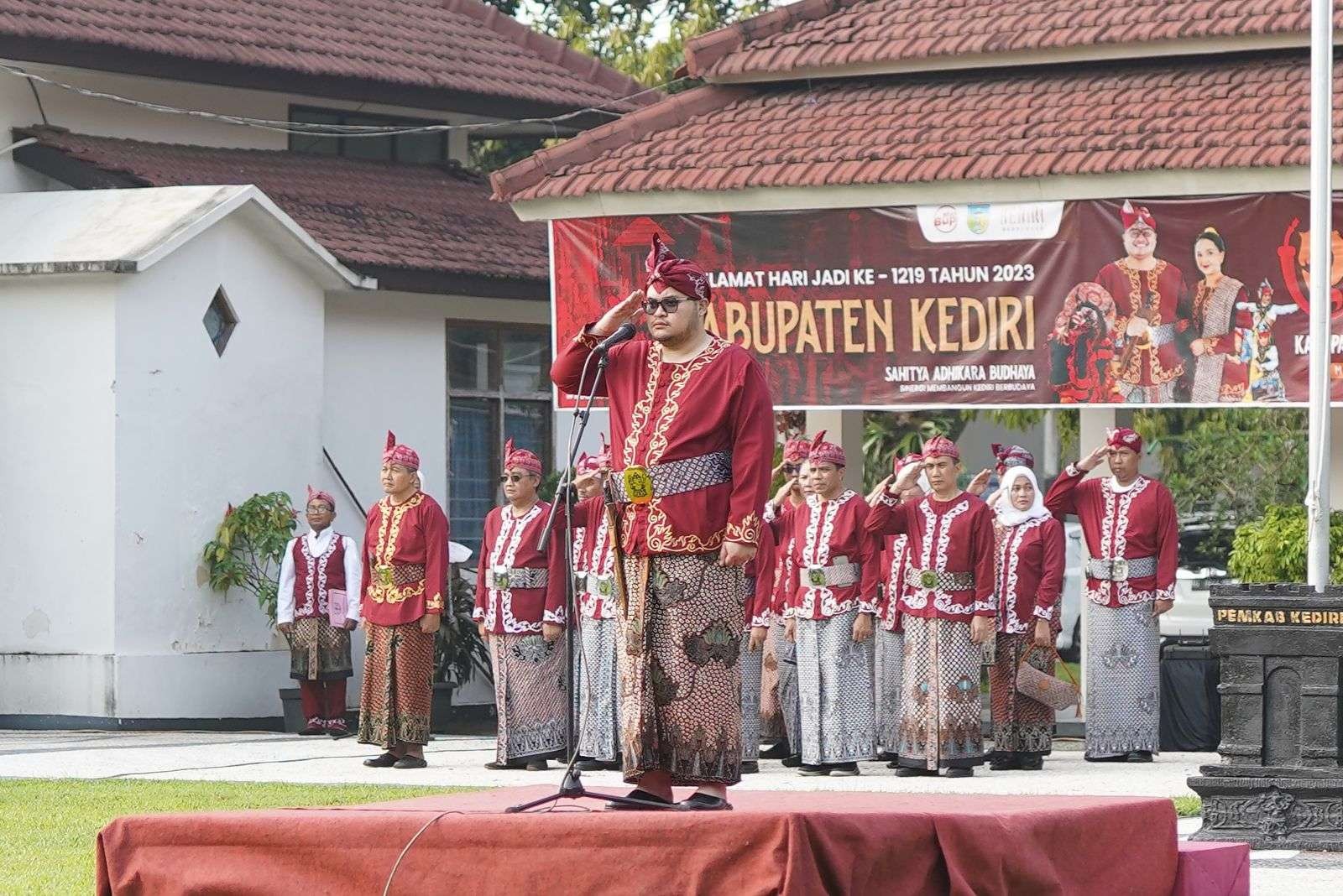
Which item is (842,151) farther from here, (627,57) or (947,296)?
(627,57)

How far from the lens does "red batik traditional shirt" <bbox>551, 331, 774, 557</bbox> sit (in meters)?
8.01

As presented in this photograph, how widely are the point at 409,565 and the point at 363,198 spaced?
21.3 ft

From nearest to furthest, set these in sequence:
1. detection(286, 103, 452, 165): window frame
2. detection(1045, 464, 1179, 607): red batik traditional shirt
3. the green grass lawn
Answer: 1. the green grass lawn
2. detection(1045, 464, 1179, 607): red batik traditional shirt
3. detection(286, 103, 452, 165): window frame

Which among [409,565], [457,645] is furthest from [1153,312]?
[457,645]

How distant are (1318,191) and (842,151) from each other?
527 cm

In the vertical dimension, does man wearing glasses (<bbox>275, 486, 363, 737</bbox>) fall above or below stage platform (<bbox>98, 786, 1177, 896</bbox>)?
above

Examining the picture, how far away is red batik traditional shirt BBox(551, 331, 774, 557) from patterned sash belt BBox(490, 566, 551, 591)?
5.97 metres

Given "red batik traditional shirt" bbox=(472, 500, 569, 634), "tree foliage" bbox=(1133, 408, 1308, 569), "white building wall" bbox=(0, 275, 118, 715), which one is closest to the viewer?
"red batik traditional shirt" bbox=(472, 500, 569, 634)

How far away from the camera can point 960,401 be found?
51.3 ft

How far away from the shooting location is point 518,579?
46.3ft

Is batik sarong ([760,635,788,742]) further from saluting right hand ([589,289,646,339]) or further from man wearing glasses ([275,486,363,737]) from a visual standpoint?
saluting right hand ([589,289,646,339])

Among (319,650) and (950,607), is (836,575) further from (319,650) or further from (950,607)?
(319,650)

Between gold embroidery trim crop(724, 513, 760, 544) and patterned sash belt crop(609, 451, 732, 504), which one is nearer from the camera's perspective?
gold embroidery trim crop(724, 513, 760, 544)

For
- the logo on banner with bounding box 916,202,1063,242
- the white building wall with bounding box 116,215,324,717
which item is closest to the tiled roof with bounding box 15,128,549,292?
the white building wall with bounding box 116,215,324,717
